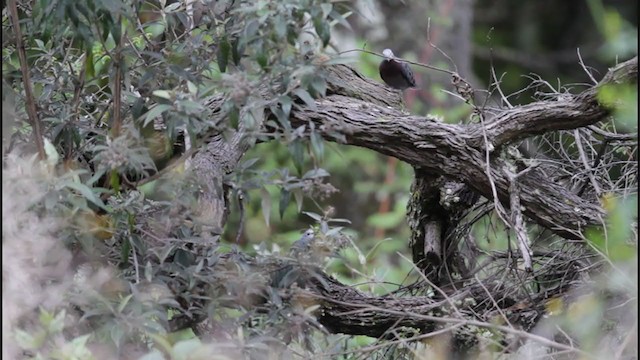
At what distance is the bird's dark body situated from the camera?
315 cm

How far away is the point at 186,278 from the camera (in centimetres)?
231

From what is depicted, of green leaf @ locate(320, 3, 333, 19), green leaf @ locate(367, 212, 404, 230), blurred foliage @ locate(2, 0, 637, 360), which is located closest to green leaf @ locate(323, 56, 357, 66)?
blurred foliage @ locate(2, 0, 637, 360)

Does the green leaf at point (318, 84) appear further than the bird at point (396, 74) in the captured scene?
No

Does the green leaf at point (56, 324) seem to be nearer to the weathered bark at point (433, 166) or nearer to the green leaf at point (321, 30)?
the weathered bark at point (433, 166)

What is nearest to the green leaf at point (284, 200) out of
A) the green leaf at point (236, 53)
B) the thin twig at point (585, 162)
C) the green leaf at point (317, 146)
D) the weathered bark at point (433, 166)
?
the green leaf at point (317, 146)

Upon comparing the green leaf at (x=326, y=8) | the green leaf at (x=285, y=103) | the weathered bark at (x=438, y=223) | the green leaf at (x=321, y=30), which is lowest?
the weathered bark at (x=438, y=223)

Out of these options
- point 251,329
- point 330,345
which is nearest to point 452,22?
point 330,345

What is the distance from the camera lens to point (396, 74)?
316 cm

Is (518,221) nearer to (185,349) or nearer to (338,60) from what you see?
(338,60)

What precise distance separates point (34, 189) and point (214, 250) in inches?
21.6

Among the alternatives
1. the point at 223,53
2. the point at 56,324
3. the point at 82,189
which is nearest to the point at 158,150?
the point at 223,53

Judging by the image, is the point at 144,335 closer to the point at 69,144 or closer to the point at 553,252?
the point at 69,144

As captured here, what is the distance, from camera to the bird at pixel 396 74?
3.15 metres

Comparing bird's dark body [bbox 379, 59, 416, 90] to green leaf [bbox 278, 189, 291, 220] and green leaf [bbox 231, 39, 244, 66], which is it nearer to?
green leaf [bbox 231, 39, 244, 66]
